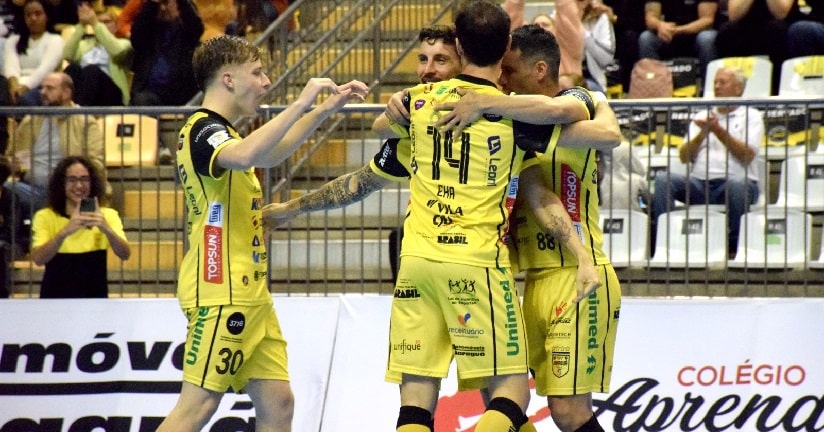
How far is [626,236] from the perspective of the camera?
8680 mm

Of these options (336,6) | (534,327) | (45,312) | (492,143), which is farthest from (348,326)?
(336,6)

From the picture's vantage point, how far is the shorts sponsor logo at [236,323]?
5.88 m

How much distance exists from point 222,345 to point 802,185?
4.59 m

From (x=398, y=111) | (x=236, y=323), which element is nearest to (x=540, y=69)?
(x=398, y=111)

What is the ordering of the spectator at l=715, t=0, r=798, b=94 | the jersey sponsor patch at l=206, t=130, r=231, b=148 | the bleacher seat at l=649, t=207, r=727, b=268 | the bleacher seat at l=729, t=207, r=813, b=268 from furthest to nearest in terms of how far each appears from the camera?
the spectator at l=715, t=0, r=798, b=94, the bleacher seat at l=649, t=207, r=727, b=268, the bleacher seat at l=729, t=207, r=813, b=268, the jersey sponsor patch at l=206, t=130, r=231, b=148

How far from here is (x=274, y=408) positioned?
19.9 feet

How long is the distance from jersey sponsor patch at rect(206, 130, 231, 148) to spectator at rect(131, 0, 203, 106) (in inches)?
234

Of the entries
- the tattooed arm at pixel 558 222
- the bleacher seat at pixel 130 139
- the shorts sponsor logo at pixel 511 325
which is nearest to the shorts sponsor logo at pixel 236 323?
the shorts sponsor logo at pixel 511 325

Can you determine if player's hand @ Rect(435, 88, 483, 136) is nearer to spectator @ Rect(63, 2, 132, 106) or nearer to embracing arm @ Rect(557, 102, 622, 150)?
embracing arm @ Rect(557, 102, 622, 150)

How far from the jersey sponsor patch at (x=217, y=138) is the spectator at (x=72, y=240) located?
9.40 ft

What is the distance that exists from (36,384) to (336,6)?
189 inches

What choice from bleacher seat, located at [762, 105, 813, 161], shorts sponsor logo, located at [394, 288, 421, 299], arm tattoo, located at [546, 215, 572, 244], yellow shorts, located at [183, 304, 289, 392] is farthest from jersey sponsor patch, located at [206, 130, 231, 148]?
bleacher seat, located at [762, 105, 813, 161]

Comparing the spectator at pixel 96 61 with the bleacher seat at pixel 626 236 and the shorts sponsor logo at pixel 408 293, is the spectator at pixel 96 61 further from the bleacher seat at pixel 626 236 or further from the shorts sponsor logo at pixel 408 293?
the shorts sponsor logo at pixel 408 293

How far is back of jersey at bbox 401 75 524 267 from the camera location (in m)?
5.34
